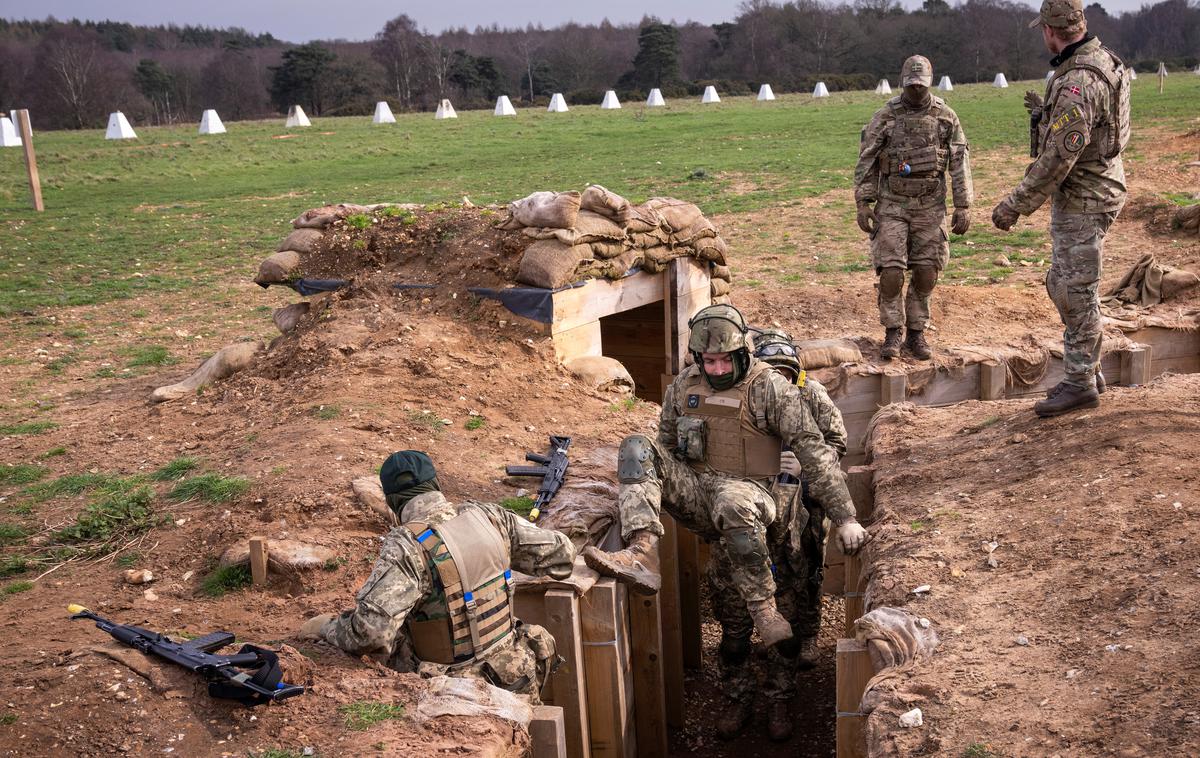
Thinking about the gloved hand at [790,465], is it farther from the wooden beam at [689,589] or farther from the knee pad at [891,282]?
the knee pad at [891,282]

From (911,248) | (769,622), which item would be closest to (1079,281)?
(769,622)

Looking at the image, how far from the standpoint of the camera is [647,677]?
6.65 metres

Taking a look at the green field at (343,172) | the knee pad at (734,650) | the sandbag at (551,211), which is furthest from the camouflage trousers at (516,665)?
the green field at (343,172)

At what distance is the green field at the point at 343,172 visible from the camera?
16.9m

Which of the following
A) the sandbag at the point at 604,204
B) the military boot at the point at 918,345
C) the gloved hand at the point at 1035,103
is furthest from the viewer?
the military boot at the point at 918,345

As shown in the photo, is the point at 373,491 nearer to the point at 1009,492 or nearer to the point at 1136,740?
the point at 1009,492

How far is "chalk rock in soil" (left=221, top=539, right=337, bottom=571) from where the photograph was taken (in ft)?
20.2

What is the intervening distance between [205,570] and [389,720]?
8.07 ft

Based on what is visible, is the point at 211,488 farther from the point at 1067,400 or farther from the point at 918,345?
the point at 918,345

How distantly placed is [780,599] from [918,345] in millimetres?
3670

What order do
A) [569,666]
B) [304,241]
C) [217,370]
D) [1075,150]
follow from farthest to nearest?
[304,241]
[217,370]
[1075,150]
[569,666]

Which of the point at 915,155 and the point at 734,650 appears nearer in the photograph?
the point at 734,650

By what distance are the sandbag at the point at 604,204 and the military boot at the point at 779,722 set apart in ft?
14.3

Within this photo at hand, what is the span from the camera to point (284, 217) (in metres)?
20.1
